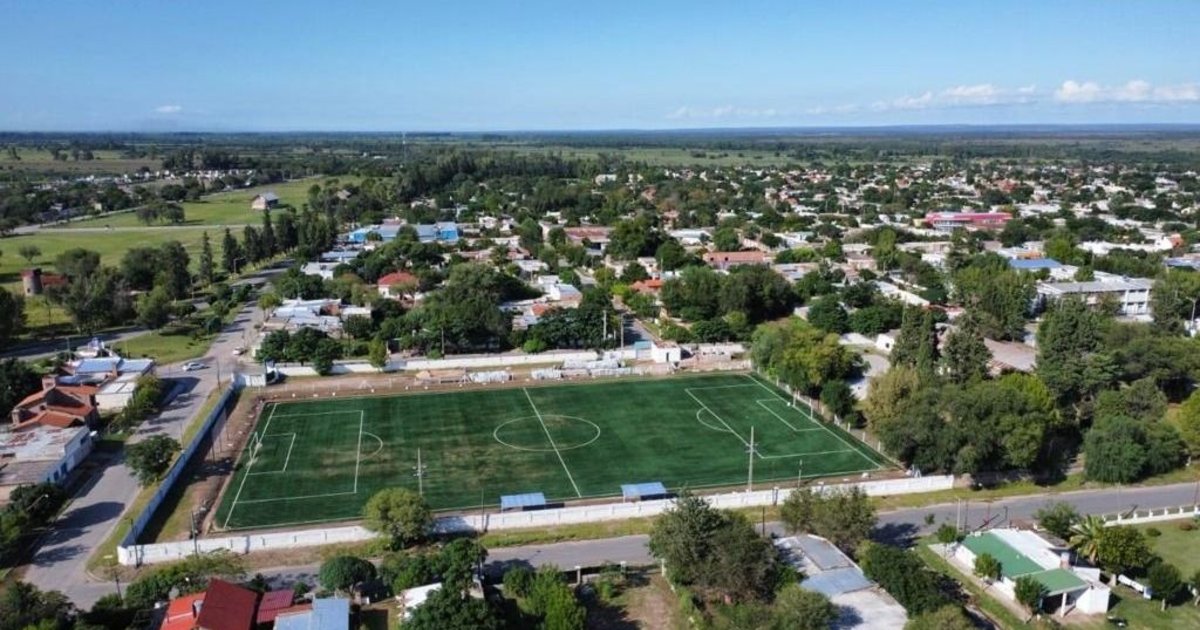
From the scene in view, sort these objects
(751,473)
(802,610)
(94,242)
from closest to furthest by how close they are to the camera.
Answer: (802,610) < (751,473) < (94,242)

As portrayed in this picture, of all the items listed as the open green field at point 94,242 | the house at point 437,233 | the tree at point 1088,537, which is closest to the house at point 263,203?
the open green field at point 94,242

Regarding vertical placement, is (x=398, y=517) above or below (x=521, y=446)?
above

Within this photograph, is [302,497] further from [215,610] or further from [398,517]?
[215,610]

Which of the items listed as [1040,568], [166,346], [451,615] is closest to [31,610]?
[451,615]

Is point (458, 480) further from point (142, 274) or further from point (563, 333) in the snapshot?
point (142, 274)

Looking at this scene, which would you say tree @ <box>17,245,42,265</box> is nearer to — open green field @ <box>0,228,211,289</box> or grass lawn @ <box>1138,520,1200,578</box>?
open green field @ <box>0,228,211,289</box>

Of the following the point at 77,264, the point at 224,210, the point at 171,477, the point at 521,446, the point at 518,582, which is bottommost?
the point at 521,446
